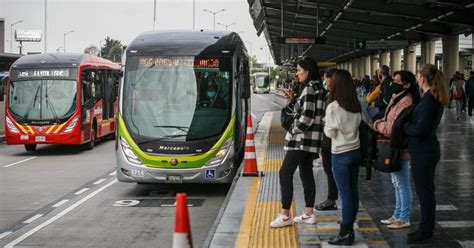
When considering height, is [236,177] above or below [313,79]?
below

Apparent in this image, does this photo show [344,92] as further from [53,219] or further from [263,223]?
[53,219]

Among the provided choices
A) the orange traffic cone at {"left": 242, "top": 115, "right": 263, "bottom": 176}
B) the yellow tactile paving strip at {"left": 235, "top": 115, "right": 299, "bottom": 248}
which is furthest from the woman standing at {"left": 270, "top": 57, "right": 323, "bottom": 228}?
the orange traffic cone at {"left": 242, "top": 115, "right": 263, "bottom": 176}

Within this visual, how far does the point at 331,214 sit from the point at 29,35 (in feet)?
487

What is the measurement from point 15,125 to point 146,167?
28.0ft

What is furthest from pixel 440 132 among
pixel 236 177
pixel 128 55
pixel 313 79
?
pixel 313 79

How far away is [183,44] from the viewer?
12.1 meters

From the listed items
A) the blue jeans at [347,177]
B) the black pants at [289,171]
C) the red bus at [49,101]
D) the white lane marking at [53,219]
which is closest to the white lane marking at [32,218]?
the white lane marking at [53,219]

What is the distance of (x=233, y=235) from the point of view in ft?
23.4

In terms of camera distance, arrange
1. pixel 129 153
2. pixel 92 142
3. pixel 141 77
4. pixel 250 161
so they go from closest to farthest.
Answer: pixel 129 153 → pixel 250 161 → pixel 141 77 → pixel 92 142

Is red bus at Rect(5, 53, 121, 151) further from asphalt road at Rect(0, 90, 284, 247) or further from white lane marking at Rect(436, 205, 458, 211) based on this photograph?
white lane marking at Rect(436, 205, 458, 211)

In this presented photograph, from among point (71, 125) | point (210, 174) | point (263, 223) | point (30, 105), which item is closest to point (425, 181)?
point (263, 223)

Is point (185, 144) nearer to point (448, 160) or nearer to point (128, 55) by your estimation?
point (128, 55)

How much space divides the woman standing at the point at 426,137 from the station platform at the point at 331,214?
258mm

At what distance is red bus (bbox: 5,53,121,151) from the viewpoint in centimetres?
1827
